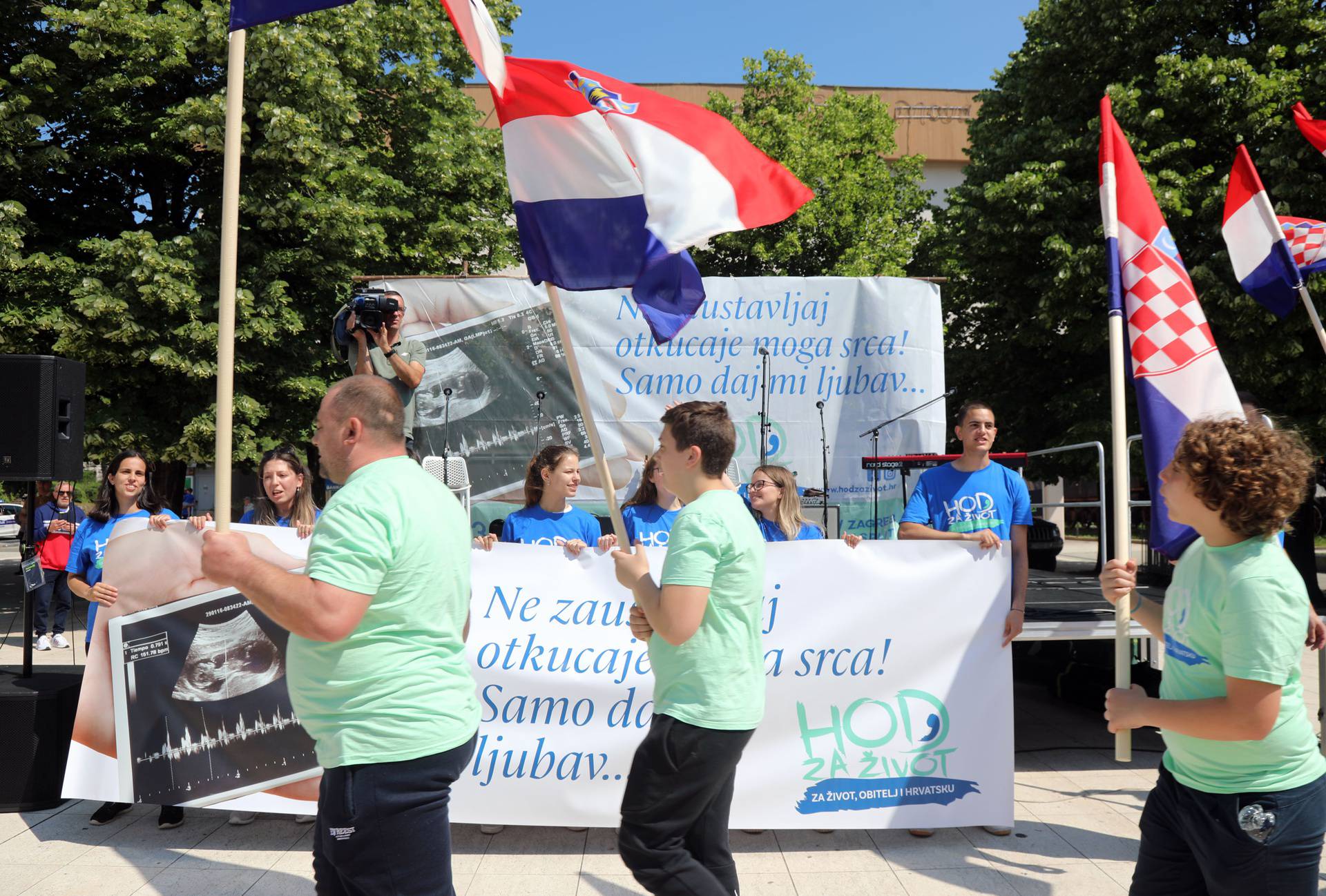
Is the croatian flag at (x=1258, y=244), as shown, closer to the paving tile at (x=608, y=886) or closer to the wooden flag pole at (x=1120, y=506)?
the wooden flag pole at (x=1120, y=506)

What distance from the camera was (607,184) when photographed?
3287mm

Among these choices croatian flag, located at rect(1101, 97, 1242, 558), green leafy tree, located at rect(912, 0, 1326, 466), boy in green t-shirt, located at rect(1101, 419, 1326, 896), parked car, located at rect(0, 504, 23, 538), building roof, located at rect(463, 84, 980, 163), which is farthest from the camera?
building roof, located at rect(463, 84, 980, 163)

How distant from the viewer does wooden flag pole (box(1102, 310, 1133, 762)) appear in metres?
2.74

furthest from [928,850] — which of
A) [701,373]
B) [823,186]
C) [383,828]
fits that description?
[823,186]

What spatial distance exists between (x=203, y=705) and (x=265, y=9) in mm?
3144

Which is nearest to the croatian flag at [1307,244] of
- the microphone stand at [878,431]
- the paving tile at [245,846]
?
the microphone stand at [878,431]

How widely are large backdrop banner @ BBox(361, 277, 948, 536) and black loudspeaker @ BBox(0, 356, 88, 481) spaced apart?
3422 millimetres

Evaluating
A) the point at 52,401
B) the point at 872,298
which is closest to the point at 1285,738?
the point at 52,401

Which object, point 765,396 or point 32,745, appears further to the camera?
point 765,396

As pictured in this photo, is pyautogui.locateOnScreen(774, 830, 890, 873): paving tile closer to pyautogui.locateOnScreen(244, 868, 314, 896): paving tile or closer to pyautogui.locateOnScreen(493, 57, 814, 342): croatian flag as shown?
pyautogui.locateOnScreen(244, 868, 314, 896): paving tile

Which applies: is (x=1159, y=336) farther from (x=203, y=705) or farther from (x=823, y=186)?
(x=823, y=186)

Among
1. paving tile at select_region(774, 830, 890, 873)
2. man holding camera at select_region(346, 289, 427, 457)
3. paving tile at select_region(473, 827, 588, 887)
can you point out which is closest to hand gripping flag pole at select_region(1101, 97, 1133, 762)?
paving tile at select_region(774, 830, 890, 873)

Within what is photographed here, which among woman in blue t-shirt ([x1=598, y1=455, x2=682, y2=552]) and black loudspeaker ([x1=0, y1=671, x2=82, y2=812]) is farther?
woman in blue t-shirt ([x1=598, y1=455, x2=682, y2=552])

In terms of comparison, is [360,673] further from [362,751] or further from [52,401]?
[52,401]
